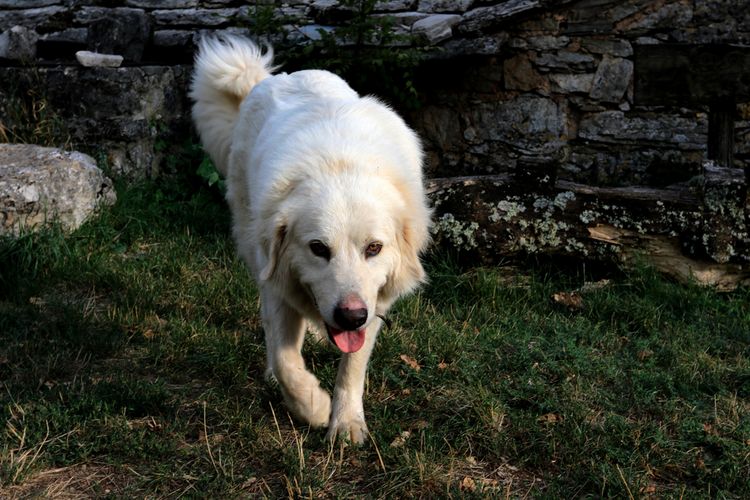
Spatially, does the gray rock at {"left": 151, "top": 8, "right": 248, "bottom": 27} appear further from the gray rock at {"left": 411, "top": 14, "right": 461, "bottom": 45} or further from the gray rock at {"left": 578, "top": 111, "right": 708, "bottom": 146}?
the gray rock at {"left": 578, "top": 111, "right": 708, "bottom": 146}

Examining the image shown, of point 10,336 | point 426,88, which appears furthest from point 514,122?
point 10,336

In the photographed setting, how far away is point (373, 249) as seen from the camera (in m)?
3.10

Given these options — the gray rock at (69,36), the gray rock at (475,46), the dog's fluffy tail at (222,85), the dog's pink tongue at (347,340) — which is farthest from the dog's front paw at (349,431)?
the gray rock at (69,36)

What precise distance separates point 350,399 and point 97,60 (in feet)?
13.2

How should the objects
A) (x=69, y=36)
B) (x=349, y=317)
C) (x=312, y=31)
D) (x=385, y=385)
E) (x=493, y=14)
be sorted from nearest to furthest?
1. (x=349, y=317)
2. (x=385, y=385)
3. (x=493, y=14)
4. (x=312, y=31)
5. (x=69, y=36)

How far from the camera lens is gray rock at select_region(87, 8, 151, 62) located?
255 inches

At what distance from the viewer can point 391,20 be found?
616cm

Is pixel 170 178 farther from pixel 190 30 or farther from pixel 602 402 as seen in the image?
pixel 602 402

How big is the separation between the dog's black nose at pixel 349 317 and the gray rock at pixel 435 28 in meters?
3.99

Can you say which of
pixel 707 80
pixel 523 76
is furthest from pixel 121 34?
pixel 707 80

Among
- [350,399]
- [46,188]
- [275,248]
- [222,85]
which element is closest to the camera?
[275,248]

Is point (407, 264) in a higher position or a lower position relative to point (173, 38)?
lower

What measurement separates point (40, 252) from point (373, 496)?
9.14ft

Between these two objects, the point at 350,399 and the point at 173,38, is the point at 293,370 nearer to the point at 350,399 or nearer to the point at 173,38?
the point at 350,399
